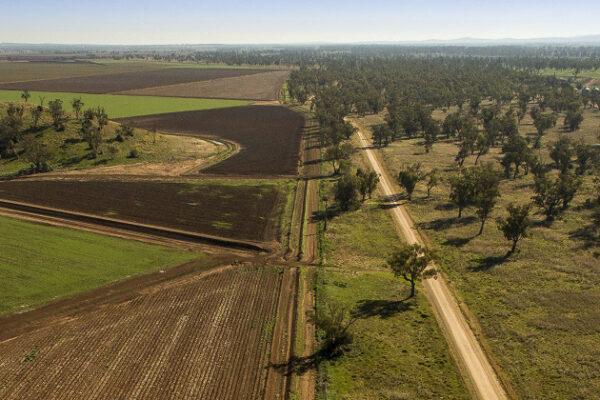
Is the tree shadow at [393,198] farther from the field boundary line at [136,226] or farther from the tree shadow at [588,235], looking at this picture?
the field boundary line at [136,226]

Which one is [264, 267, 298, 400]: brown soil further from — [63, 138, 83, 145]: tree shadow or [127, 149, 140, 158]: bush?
[63, 138, 83, 145]: tree shadow

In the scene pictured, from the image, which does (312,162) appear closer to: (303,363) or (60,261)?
(60,261)

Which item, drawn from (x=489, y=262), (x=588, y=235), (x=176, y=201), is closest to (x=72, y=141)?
(x=176, y=201)

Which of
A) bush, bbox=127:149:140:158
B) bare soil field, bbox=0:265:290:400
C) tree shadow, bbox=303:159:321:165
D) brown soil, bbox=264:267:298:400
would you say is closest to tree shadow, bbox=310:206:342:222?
brown soil, bbox=264:267:298:400

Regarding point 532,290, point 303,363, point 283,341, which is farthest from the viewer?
point 532,290

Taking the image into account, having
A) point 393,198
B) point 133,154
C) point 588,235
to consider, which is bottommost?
point 588,235

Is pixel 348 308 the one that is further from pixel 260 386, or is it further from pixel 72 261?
pixel 72 261
